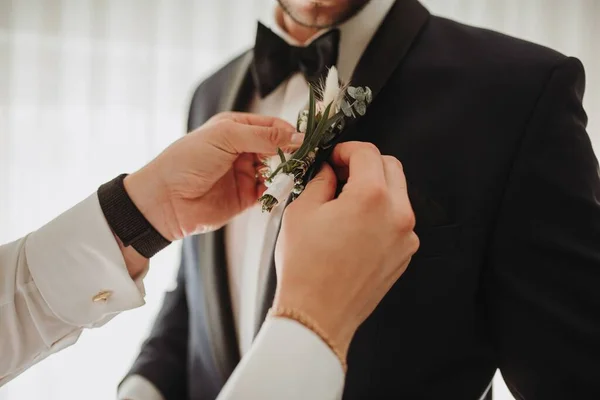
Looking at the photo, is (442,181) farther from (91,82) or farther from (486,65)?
(91,82)

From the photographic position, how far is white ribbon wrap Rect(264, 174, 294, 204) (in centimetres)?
62

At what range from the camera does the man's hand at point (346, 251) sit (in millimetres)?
515

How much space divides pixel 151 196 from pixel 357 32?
40cm

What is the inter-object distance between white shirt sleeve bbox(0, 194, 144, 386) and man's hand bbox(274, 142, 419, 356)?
40 cm

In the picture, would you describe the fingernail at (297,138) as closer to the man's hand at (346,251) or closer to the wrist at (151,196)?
the man's hand at (346,251)

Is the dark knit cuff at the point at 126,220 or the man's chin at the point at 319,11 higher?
the man's chin at the point at 319,11

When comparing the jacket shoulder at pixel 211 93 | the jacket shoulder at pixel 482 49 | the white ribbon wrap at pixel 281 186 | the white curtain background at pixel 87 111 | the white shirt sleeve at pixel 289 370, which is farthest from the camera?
the white curtain background at pixel 87 111

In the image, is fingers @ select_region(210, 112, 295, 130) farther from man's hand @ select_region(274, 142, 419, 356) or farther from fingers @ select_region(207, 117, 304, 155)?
man's hand @ select_region(274, 142, 419, 356)

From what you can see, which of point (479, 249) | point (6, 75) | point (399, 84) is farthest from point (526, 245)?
point (6, 75)

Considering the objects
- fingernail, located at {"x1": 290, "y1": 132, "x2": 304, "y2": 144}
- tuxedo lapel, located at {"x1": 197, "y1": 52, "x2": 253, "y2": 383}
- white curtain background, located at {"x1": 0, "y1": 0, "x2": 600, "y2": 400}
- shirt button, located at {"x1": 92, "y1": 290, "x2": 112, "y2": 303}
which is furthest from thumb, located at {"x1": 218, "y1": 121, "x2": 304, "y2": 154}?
white curtain background, located at {"x1": 0, "y1": 0, "x2": 600, "y2": 400}

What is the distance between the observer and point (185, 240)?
99 centimetres

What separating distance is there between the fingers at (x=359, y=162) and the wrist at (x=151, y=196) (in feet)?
1.08

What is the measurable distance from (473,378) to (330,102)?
430 millimetres

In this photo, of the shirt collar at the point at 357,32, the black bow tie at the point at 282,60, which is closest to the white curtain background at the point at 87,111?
the black bow tie at the point at 282,60
